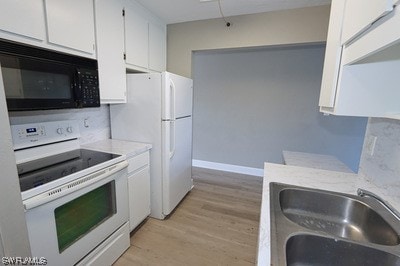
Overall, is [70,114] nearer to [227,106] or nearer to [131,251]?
[131,251]

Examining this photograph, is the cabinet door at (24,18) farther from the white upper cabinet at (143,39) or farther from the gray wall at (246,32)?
the gray wall at (246,32)

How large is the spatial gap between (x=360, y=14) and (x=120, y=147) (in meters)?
1.97

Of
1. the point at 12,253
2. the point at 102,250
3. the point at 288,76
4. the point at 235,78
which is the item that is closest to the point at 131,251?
the point at 102,250

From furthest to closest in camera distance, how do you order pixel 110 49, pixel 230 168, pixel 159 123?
pixel 230 168
pixel 159 123
pixel 110 49

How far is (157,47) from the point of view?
2.55m

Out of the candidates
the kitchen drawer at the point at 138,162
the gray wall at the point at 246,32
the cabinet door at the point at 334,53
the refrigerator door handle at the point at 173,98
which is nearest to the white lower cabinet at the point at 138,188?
the kitchen drawer at the point at 138,162

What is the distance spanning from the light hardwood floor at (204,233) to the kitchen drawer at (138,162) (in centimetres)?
73

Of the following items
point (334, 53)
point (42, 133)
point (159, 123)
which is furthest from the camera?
point (159, 123)

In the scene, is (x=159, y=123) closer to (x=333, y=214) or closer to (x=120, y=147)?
(x=120, y=147)

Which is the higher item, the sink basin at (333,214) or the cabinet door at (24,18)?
the cabinet door at (24,18)

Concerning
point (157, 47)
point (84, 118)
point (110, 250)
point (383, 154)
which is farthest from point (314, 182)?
point (157, 47)

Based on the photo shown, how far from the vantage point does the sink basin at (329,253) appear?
0.73 metres

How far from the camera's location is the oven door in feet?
3.58

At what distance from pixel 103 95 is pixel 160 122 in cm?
60
